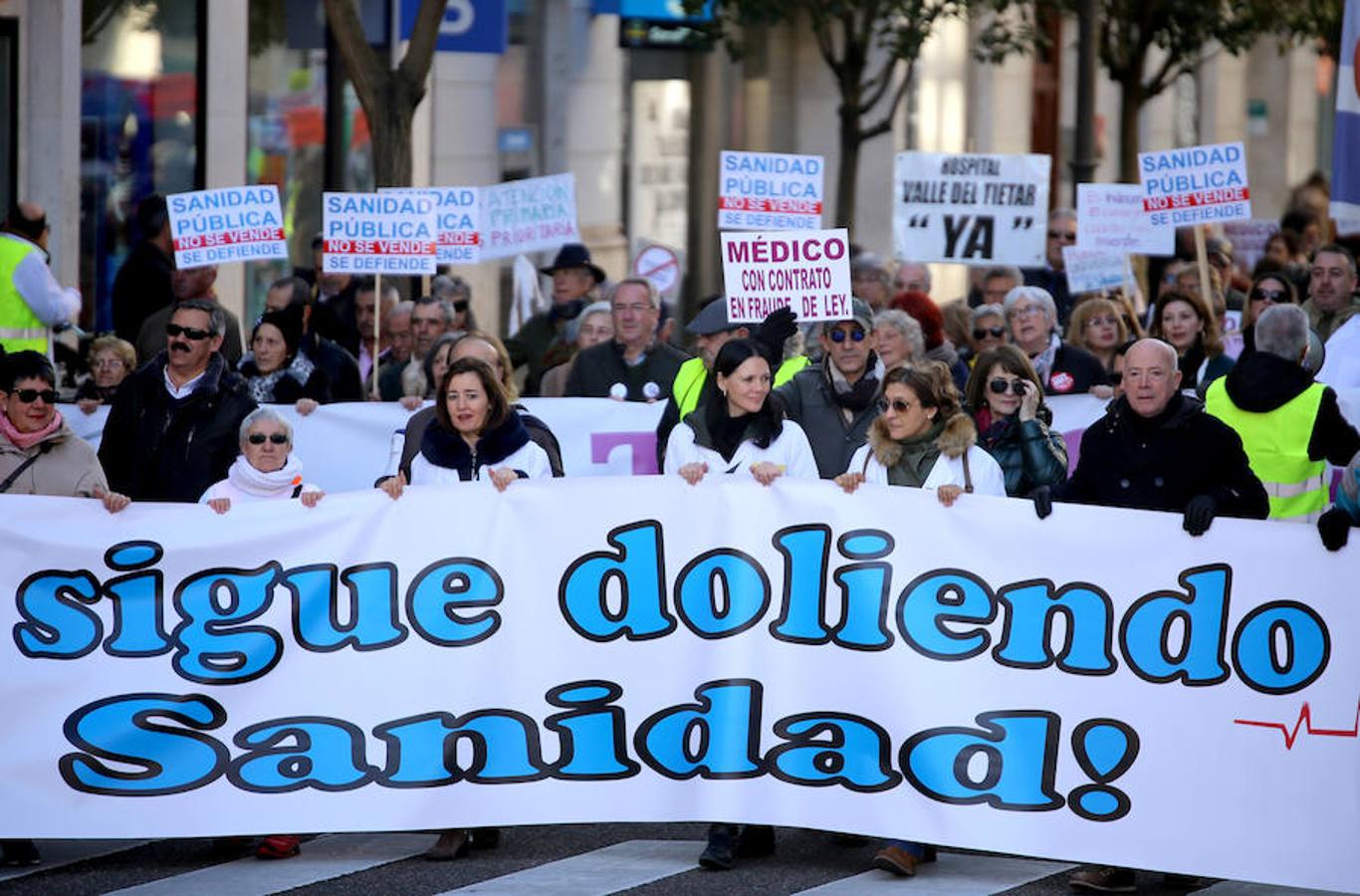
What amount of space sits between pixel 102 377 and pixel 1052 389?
4.22 m

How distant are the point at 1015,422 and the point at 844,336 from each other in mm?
1050

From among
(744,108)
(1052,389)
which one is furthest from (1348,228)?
(744,108)

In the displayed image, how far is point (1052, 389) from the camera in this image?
39.5 feet

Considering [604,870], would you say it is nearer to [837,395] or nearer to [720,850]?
[720,850]

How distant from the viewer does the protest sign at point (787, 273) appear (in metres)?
10.9

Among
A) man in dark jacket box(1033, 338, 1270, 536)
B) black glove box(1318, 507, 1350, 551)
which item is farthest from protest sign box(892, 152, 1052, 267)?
black glove box(1318, 507, 1350, 551)

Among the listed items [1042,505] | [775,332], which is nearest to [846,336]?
[775,332]

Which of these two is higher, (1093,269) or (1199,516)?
(1093,269)

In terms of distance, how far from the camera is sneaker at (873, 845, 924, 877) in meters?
8.11

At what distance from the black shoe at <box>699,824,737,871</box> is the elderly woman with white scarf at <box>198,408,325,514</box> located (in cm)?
184

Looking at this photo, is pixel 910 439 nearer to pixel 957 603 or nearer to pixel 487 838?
pixel 957 603

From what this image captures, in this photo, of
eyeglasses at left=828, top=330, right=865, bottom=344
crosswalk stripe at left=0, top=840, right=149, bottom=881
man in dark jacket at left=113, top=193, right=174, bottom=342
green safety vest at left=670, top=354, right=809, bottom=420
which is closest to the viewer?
crosswalk stripe at left=0, top=840, right=149, bottom=881

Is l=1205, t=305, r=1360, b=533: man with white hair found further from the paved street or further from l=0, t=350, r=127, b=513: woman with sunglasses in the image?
l=0, t=350, r=127, b=513: woman with sunglasses

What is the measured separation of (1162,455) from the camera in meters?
8.46
